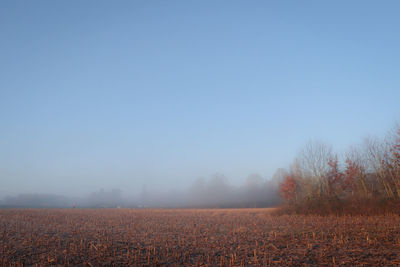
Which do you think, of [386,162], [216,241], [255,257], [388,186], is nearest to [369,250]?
[255,257]

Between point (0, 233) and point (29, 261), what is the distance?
879cm

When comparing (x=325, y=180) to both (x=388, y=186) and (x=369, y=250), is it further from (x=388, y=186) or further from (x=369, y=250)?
(x=369, y=250)

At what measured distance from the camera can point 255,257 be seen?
31.6ft

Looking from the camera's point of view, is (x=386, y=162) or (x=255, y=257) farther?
(x=386, y=162)

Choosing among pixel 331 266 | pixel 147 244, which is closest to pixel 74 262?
pixel 147 244

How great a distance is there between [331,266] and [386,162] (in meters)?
24.8

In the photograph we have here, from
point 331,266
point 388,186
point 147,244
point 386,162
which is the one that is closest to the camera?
point 331,266

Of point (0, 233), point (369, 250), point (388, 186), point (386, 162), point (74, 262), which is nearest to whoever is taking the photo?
point (74, 262)

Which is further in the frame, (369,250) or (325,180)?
(325,180)

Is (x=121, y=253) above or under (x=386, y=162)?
under

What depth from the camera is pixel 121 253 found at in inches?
424

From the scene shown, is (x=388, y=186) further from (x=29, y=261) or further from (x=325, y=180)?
(x=29, y=261)

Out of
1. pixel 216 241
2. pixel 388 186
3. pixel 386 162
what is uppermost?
pixel 386 162

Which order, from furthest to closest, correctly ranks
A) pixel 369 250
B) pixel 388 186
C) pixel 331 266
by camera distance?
pixel 388 186 → pixel 369 250 → pixel 331 266
